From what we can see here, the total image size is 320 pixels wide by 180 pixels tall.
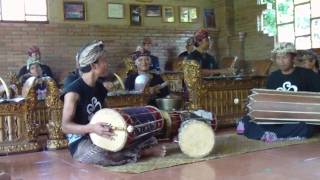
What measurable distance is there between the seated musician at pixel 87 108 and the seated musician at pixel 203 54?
223 centimetres

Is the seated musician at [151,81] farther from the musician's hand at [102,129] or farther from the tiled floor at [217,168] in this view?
the musician's hand at [102,129]

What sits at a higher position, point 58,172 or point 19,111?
point 19,111

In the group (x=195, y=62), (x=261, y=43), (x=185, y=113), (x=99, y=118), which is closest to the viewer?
(x=99, y=118)

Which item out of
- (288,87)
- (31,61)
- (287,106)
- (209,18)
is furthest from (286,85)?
(209,18)

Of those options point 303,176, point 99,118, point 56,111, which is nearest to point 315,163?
point 303,176

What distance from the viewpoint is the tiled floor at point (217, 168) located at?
3.36m

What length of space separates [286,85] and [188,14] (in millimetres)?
5342

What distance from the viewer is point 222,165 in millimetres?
3689

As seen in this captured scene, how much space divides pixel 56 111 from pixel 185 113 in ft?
4.92

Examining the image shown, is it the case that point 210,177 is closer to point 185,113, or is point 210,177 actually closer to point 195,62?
point 185,113

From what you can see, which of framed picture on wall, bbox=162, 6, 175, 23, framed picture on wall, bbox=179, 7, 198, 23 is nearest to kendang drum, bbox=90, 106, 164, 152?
framed picture on wall, bbox=162, 6, 175, 23

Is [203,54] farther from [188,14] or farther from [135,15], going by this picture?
[188,14]

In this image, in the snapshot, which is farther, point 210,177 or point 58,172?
point 58,172

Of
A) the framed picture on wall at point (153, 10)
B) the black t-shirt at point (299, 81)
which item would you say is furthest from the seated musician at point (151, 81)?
the framed picture on wall at point (153, 10)
